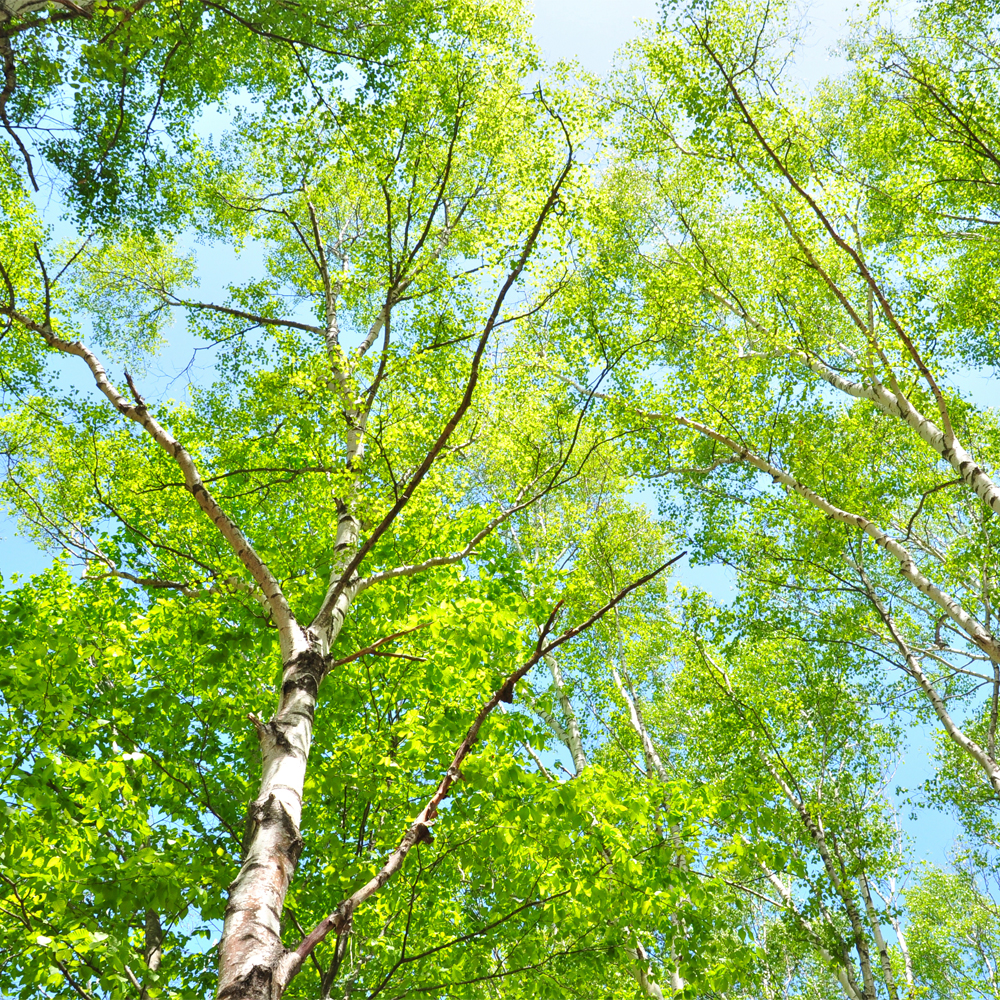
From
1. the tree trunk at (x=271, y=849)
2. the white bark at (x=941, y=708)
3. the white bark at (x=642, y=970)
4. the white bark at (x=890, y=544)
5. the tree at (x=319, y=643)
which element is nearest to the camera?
the tree trunk at (x=271, y=849)

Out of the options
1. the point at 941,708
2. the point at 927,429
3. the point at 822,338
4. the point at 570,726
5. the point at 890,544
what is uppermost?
the point at 822,338

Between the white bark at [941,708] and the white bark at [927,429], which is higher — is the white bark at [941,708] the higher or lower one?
the lower one

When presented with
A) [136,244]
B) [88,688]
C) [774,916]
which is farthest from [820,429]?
[774,916]

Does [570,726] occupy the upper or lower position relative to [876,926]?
upper

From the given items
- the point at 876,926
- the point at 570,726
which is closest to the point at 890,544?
the point at 876,926

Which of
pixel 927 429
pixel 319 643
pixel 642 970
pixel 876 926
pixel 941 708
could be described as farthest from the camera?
pixel 941 708

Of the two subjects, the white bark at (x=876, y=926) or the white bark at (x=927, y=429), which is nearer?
the white bark at (x=927, y=429)

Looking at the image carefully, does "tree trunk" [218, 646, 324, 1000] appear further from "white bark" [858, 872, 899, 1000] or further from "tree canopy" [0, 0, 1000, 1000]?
"white bark" [858, 872, 899, 1000]

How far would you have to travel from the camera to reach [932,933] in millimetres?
17391

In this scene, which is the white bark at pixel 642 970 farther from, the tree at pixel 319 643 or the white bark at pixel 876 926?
the white bark at pixel 876 926

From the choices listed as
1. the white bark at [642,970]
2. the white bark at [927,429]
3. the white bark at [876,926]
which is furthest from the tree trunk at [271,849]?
the white bark at [876,926]

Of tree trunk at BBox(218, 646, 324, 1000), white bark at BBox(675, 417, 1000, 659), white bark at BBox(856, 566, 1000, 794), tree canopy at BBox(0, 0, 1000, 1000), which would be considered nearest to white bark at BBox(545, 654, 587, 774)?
tree canopy at BBox(0, 0, 1000, 1000)

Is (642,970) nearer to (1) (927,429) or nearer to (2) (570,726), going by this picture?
(2) (570,726)

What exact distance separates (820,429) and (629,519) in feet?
13.8
